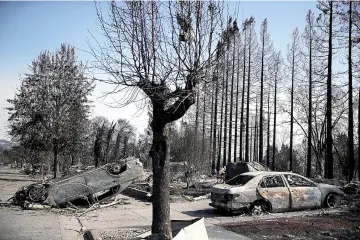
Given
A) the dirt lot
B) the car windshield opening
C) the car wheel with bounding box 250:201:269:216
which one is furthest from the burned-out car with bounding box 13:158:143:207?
the dirt lot

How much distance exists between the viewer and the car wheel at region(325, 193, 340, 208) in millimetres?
13664

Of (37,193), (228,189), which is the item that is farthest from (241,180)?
(37,193)

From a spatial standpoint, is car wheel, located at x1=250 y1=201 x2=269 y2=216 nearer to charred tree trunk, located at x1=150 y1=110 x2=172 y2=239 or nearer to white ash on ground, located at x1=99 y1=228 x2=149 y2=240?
white ash on ground, located at x1=99 y1=228 x2=149 y2=240

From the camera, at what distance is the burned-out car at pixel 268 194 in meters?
12.1

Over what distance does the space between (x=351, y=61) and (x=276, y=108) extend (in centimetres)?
1854

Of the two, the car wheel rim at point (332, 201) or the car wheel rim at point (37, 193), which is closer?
the car wheel rim at point (332, 201)

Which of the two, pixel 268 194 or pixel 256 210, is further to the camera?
A: pixel 268 194

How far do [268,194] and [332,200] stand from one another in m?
3.21

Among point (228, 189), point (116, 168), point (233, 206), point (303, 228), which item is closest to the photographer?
point (303, 228)

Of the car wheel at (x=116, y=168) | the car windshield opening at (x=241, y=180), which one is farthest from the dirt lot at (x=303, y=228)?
the car wheel at (x=116, y=168)

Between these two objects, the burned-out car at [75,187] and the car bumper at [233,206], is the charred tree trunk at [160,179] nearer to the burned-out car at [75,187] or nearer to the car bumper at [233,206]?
the car bumper at [233,206]

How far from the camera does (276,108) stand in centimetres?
4603

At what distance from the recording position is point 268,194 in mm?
12422

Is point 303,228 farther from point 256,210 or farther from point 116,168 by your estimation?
point 116,168
